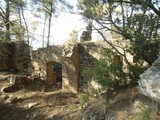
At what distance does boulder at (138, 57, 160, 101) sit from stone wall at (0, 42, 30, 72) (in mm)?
10199

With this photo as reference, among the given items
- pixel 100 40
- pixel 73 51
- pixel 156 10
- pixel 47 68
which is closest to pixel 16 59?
pixel 47 68

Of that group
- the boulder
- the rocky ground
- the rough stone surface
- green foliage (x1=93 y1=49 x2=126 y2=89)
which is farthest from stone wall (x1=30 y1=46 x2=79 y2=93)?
the boulder

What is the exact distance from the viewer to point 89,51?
10453 mm

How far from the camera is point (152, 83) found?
545 cm

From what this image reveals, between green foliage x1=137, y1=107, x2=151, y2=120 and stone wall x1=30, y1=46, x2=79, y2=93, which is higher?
stone wall x1=30, y1=46, x2=79, y2=93

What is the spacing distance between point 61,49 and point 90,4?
4.90m

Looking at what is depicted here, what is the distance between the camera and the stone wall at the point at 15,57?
15.3m

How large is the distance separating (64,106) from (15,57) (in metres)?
7.23

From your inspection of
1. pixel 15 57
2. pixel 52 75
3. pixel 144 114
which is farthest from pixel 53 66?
pixel 144 114

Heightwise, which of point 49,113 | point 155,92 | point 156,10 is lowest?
point 49,113

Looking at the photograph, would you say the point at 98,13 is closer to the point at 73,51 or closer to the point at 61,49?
the point at 73,51

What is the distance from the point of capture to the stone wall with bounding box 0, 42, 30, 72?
15.3 meters

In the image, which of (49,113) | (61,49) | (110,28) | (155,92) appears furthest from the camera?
(61,49)

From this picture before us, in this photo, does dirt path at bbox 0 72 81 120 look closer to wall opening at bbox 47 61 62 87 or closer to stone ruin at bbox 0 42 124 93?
stone ruin at bbox 0 42 124 93
